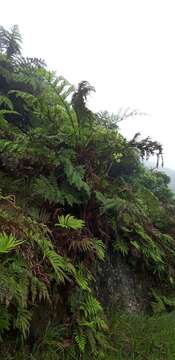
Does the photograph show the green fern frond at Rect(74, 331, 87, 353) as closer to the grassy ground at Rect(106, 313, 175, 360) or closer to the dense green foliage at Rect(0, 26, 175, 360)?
the dense green foliage at Rect(0, 26, 175, 360)

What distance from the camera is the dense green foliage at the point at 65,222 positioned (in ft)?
11.2

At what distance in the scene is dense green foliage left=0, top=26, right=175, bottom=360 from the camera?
3.42 metres

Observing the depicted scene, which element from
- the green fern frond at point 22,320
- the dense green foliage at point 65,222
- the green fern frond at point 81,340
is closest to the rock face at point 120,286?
the dense green foliage at point 65,222

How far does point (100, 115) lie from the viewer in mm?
6664

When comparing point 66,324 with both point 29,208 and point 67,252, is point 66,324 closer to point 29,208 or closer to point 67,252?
point 67,252

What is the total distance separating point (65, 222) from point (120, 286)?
4.60 feet

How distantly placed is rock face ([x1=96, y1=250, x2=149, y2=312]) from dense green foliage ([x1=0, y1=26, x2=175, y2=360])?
14 centimetres

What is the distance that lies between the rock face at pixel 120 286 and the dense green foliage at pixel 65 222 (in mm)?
140

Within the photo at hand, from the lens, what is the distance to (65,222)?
4.20 metres

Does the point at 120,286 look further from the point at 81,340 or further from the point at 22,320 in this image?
the point at 22,320

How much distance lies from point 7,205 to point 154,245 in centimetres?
244

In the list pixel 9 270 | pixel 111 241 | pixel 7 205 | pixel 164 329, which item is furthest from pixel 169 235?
pixel 9 270

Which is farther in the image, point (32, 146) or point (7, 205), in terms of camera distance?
point (32, 146)

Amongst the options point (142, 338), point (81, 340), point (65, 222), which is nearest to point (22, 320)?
point (81, 340)
